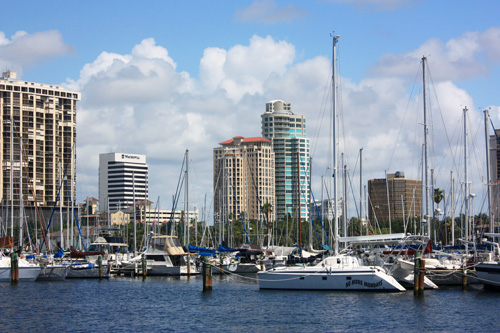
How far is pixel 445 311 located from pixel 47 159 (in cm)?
16190

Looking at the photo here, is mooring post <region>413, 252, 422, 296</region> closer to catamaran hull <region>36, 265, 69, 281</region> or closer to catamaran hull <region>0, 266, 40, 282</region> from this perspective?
catamaran hull <region>0, 266, 40, 282</region>

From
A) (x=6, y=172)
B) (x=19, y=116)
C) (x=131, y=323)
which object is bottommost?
(x=131, y=323)

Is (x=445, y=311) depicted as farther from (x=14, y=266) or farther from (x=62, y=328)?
(x=14, y=266)

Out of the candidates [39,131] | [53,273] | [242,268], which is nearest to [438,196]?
[242,268]

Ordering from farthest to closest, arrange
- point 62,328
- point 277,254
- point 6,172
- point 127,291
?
point 6,172
point 277,254
point 127,291
point 62,328

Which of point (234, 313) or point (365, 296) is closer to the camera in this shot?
point (234, 313)

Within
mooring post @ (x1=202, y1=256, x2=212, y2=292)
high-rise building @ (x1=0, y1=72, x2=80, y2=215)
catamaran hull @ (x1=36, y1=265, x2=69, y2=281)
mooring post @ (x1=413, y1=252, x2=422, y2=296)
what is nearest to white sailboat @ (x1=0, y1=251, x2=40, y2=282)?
catamaran hull @ (x1=36, y1=265, x2=69, y2=281)

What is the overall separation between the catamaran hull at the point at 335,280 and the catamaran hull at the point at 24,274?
2632cm

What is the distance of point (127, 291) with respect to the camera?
215 feet

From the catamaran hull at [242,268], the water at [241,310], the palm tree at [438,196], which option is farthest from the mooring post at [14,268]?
the palm tree at [438,196]

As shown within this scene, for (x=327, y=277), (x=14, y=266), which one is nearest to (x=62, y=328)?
(x=327, y=277)

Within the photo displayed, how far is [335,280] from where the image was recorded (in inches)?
2181

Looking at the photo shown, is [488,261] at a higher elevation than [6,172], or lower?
lower

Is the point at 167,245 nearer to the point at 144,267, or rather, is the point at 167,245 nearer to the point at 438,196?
the point at 144,267
